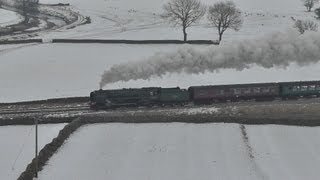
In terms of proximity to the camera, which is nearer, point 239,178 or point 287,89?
point 239,178

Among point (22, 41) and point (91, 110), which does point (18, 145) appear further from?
point (22, 41)

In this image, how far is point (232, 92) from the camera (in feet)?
197

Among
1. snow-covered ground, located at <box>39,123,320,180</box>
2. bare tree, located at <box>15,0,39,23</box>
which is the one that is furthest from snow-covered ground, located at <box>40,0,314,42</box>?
snow-covered ground, located at <box>39,123,320,180</box>

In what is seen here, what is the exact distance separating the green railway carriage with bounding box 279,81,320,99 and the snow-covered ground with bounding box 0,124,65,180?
2691cm

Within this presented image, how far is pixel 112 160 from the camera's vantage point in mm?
42844

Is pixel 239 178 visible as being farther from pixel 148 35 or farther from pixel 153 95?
pixel 148 35

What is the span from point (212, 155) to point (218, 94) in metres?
17.2

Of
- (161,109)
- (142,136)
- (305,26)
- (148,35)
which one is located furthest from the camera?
(148,35)

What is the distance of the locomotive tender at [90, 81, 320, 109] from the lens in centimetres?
5731

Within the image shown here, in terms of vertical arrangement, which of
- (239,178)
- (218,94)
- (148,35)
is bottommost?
(239,178)

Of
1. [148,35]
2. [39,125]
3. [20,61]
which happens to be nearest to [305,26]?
[148,35]

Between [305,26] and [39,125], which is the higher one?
[305,26]

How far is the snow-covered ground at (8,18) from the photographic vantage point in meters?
133

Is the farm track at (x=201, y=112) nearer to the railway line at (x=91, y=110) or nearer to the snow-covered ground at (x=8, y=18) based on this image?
the railway line at (x=91, y=110)
